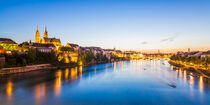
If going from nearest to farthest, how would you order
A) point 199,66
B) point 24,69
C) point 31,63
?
1. point 24,69
2. point 31,63
3. point 199,66

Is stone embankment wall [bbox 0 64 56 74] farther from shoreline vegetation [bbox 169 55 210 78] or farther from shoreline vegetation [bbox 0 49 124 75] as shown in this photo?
shoreline vegetation [bbox 169 55 210 78]

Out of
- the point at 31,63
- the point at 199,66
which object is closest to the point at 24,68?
the point at 31,63

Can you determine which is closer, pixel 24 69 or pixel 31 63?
pixel 24 69

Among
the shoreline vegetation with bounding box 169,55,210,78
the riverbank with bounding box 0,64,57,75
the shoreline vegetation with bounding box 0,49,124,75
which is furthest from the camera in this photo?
the shoreline vegetation with bounding box 169,55,210,78

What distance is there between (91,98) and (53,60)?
19.2 meters

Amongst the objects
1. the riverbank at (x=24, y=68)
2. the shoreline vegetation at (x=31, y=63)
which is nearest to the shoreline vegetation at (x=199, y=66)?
the shoreline vegetation at (x=31, y=63)

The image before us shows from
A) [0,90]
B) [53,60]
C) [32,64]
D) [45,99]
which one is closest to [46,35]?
[53,60]

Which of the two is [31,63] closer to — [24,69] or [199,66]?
[24,69]

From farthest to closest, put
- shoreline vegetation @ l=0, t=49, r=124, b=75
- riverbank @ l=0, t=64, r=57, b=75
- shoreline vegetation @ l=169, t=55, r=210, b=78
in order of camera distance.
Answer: shoreline vegetation @ l=169, t=55, r=210, b=78 < shoreline vegetation @ l=0, t=49, r=124, b=75 < riverbank @ l=0, t=64, r=57, b=75

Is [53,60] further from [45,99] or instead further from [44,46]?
[45,99]

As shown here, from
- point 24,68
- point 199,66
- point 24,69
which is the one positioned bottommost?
point 199,66

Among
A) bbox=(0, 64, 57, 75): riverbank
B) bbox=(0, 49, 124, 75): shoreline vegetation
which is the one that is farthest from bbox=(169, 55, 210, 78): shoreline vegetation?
bbox=(0, 64, 57, 75): riverbank

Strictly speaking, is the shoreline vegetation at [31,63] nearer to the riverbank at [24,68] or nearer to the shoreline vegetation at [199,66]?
the riverbank at [24,68]

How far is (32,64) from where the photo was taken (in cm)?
2250
